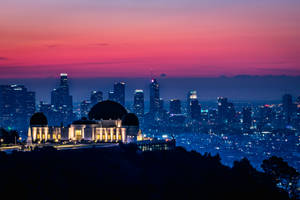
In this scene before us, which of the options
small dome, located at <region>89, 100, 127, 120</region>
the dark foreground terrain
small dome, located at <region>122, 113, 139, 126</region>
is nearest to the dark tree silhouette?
the dark foreground terrain

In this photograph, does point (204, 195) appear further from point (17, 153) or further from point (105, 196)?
point (17, 153)

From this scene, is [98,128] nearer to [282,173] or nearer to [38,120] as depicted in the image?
[38,120]

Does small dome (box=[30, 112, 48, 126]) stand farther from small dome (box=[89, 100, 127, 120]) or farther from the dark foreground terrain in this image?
the dark foreground terrain

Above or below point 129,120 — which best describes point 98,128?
below

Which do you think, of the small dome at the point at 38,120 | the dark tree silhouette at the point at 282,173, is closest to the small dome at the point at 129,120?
the small dome at the point at 38,120

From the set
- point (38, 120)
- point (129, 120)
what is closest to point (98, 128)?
point (129, 120)

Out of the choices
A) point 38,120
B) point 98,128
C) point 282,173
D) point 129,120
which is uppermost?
point 38,120
